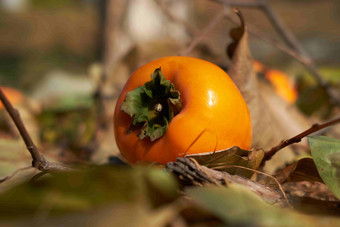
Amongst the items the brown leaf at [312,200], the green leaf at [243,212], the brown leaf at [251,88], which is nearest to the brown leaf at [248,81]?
the brown leaf at [251,88]

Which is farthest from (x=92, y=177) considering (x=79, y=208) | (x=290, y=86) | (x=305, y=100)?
(x=290, y=86)

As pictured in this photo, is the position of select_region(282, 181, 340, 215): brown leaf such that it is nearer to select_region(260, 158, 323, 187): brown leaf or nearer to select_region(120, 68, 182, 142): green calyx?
select_region(260, 158, 323, 187): brown leaf

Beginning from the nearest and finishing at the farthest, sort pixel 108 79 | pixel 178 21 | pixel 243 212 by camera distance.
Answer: pixel 243 212, pixel 178 21, pixel 108 79

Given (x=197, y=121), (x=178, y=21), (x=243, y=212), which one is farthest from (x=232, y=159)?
(x=178, y=21)

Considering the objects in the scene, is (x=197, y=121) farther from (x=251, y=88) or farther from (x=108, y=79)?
(x=108, y=79)

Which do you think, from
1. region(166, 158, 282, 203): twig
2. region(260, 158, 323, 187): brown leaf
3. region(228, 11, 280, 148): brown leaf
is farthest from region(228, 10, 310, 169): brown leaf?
region(166, 158, 282, 203): twig

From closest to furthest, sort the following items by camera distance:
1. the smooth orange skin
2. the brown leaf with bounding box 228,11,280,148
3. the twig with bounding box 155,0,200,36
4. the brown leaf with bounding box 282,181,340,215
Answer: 1. the brown leaf with bounding box 282,181,340,215
2. the smooth orange skin
3. the brown leaf with bounding box 228,11,280,148
4. the twig with bounding box 155,0,200,36

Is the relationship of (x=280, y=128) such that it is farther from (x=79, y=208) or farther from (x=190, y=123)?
(x=79, y=208)
